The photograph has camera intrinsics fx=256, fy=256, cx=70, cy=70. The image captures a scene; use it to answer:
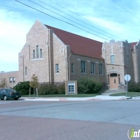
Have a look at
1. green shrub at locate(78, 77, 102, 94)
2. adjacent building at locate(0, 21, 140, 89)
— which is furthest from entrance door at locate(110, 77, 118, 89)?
green shrub at locate(78, 77, 102, 94)

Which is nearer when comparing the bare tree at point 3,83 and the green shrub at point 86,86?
the green shrub at point 86,86

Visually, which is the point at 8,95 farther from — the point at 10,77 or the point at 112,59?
the point at 112,59

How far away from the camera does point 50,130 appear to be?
988 centimetres

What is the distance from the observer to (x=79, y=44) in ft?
157

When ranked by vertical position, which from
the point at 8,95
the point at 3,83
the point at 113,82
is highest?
the point at 3,83

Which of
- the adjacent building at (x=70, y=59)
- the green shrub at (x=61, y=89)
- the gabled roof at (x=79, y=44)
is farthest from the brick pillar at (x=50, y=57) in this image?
the green shrub at (x=61, y=89)

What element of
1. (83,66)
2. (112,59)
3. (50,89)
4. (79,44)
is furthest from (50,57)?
(112,59)

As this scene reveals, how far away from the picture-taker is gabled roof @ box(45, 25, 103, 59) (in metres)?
44.5

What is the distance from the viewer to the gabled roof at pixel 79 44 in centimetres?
4450

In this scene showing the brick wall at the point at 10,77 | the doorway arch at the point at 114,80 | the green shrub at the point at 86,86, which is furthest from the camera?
the brick wall at the point at 10,77

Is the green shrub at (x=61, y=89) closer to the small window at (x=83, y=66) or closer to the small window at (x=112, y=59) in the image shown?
the small window at (x=83, y=66)

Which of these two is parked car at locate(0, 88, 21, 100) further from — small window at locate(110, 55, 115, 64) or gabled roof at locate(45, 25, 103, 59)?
small window at locate(110, 55, 115, 64)

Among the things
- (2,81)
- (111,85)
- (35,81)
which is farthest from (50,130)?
(2,81)

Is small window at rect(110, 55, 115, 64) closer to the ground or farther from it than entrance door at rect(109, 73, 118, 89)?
farther from it
